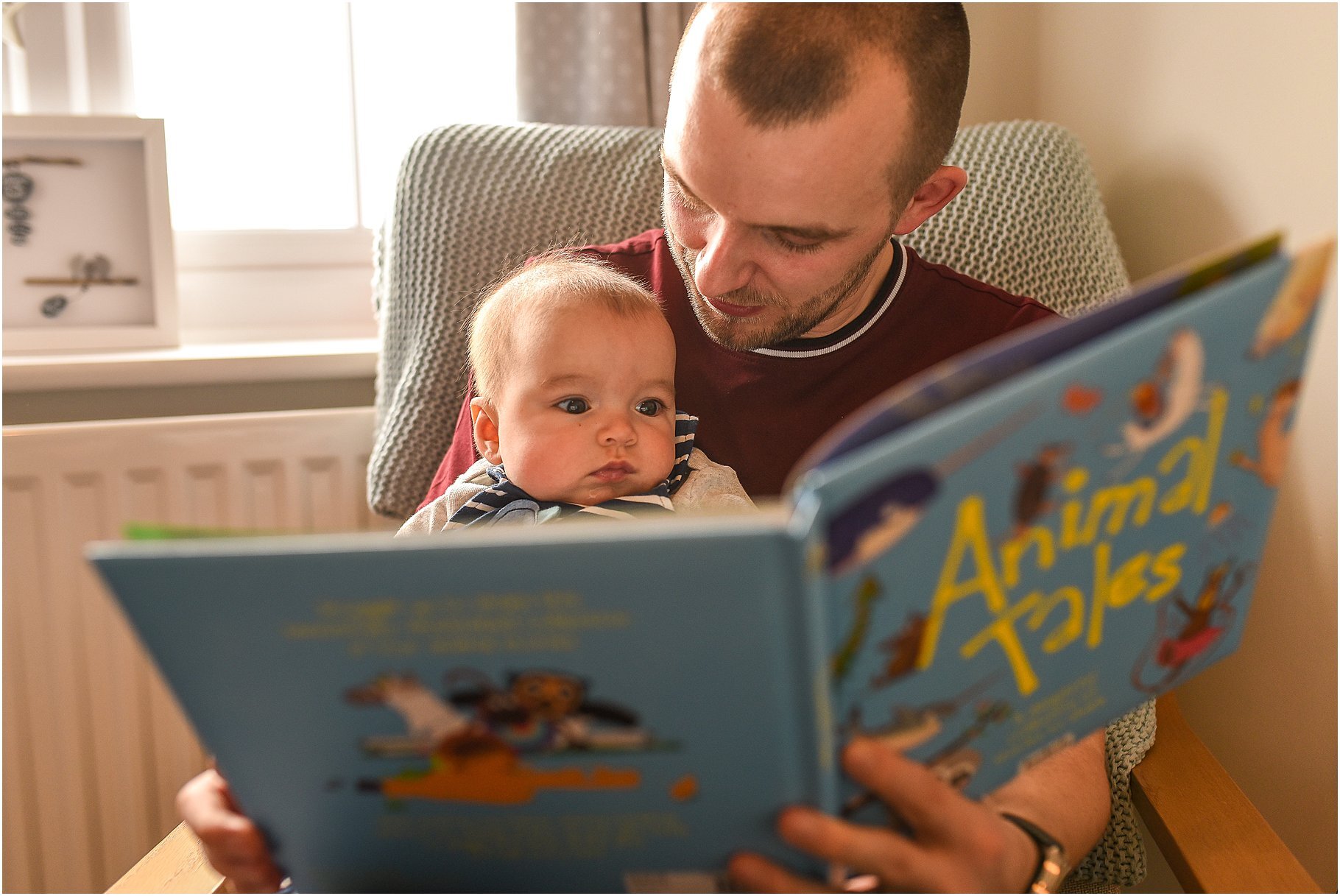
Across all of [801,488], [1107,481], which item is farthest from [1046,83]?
[801,488]

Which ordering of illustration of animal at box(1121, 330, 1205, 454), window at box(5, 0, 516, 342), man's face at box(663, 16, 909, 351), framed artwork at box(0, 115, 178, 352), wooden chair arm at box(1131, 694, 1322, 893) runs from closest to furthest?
1. illustration of animal at box(1121, 330, 1205, 454)
2. wooden chair arm at box(1131, 694, 1322, 893)
3. man's face at box(663, 16, 909, 351)
4. framed artwork at box(0, 115, 178, 352)
5. window at box(5, 0, 516, 342)

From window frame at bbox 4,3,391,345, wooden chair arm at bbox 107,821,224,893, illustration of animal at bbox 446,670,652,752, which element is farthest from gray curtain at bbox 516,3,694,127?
illustration of animal at bbox 446,670,652,752

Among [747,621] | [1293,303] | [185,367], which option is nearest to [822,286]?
[1293,303]

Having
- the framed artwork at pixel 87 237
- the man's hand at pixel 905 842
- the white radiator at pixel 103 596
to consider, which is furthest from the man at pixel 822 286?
the framed artwork at pixel 87 237

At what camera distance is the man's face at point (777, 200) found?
2.90 ft

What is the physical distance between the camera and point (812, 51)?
0.86 metres

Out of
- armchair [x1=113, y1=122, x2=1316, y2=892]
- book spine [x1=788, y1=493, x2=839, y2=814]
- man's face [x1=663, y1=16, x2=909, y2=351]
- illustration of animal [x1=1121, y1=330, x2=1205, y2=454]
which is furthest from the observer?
armchair [x1=113, y1=122, x2=1316, y2=892]

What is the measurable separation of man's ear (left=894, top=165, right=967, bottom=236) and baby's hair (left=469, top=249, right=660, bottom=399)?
10.9 inches

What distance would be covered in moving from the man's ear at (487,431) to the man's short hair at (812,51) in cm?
39

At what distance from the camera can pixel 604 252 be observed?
117cm

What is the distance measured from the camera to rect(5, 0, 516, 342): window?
5.53 ft

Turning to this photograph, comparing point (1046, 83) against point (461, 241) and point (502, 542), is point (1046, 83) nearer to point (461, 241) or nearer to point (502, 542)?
point (461, 241)

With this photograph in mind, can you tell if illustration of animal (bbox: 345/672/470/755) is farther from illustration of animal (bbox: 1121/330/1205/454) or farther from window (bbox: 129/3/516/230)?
window (bbox: 129/3/516/230)

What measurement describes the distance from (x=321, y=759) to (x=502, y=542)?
0.63 feet
